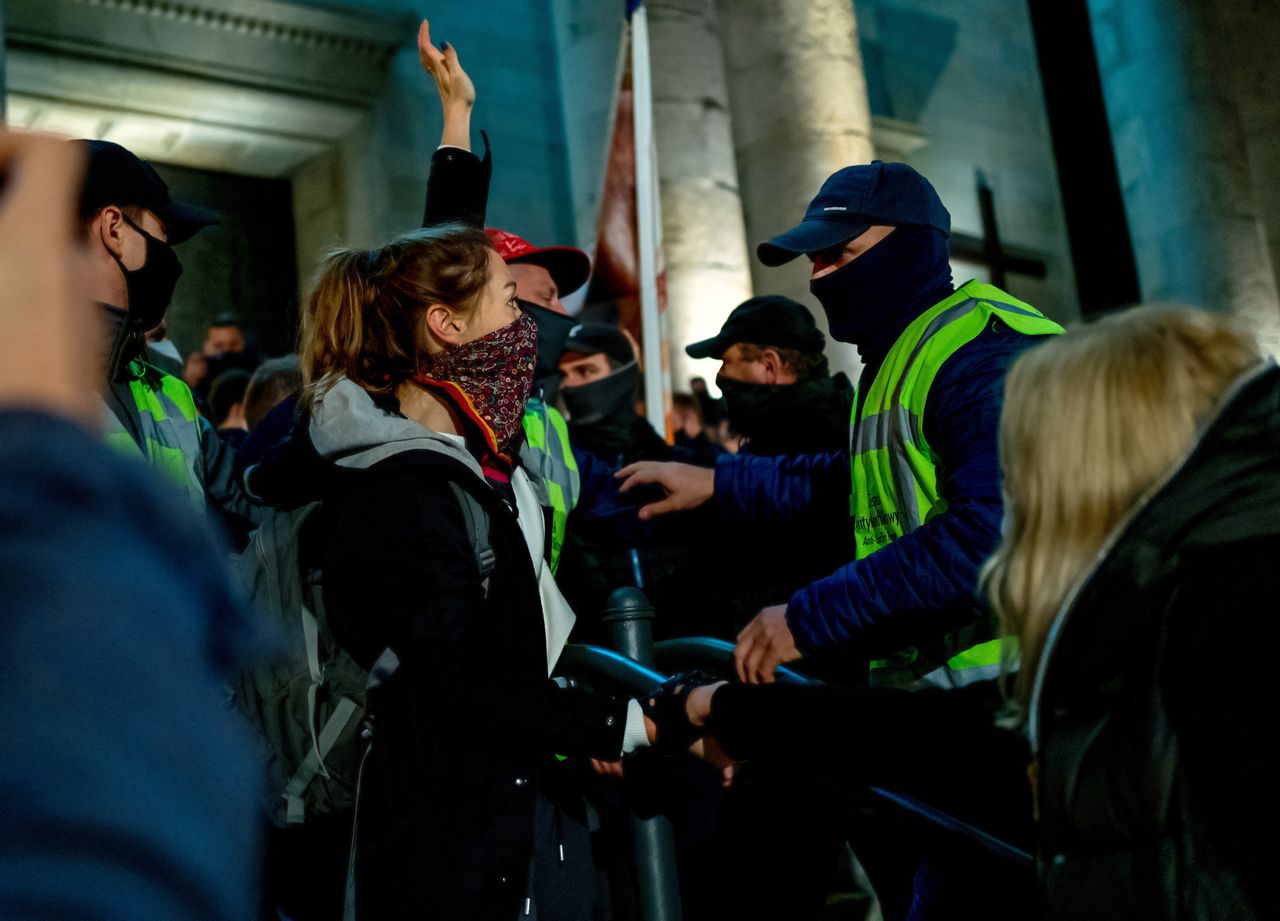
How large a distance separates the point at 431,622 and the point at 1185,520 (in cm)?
114

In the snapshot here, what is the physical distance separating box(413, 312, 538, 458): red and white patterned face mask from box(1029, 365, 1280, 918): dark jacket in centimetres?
123

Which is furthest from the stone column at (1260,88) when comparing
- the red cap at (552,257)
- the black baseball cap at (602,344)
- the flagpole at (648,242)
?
the red cap at (552,257)

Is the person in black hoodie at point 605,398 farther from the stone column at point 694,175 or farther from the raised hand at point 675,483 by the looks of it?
the stone column at point 694,175

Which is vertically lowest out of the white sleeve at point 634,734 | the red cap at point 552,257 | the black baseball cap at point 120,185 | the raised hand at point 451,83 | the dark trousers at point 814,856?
the dark trousers at point 814,856

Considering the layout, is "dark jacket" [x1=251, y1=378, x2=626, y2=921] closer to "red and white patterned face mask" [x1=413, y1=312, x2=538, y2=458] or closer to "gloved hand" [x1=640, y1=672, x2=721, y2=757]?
"gloved hand" [x1=640, y1=672, x2=721, y2=757]

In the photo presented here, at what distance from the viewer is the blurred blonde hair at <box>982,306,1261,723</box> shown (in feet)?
5.01

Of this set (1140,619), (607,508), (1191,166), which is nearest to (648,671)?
(607,508)

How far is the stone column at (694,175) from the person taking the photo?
7.71 m

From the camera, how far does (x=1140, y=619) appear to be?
1.45m

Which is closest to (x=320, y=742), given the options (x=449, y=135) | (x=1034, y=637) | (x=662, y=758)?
(x=662, y=758)

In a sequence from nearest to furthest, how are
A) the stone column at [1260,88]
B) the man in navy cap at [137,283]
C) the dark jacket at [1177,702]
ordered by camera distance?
the dark jacket at [1177,702]
the man in navy cap at [137,283]
the stone column at [1260,88]

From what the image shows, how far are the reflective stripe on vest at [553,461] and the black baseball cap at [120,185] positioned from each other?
3.09 feet

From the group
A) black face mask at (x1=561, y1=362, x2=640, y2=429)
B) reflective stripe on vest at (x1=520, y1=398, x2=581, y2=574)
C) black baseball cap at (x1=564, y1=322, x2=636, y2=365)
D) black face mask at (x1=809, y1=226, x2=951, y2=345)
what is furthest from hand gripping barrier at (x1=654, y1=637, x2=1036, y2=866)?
black baseball cap at (x1=564, y1=322, x2=636, y2=365)

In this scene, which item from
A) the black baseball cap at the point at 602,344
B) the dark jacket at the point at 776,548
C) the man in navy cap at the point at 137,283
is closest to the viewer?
the man in navy cap at the point at 137,283
